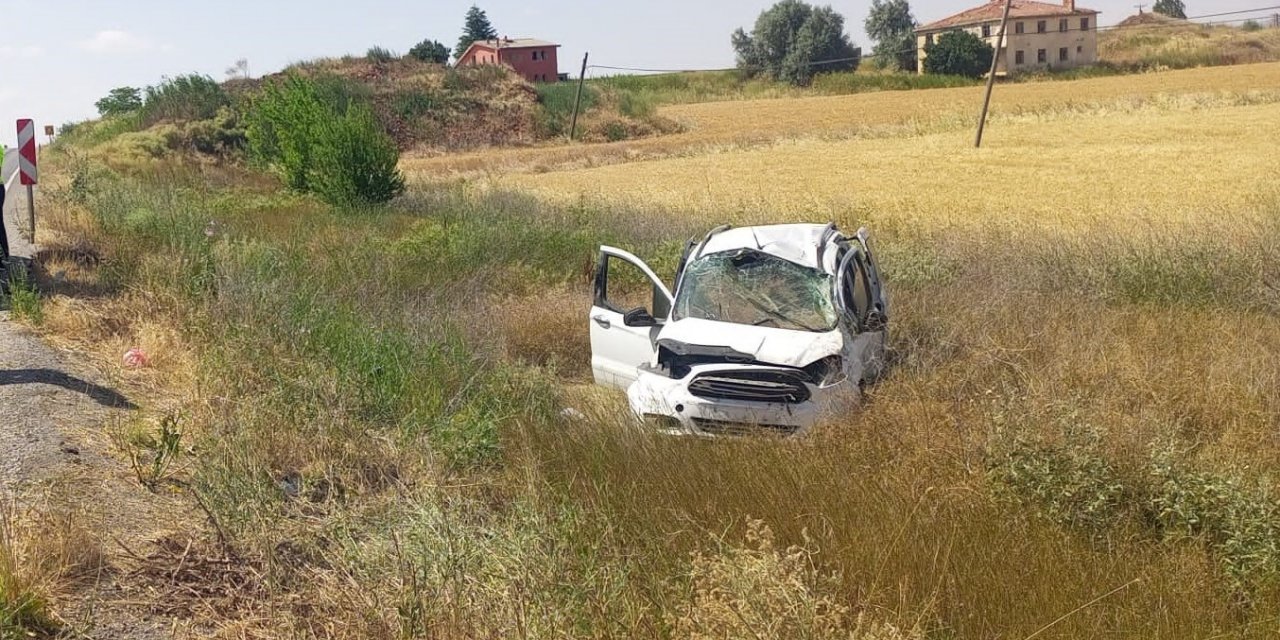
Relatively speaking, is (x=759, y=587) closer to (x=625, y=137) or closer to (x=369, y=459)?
(x=369, y=459)

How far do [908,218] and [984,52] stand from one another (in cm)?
7242

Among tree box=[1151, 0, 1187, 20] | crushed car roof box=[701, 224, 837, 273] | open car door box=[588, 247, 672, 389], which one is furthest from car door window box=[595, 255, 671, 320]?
tree box=[1151, 0, 1187, 20]

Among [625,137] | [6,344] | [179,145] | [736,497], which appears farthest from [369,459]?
[625,137]

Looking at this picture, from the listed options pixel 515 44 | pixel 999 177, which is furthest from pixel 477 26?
pixel 999 177

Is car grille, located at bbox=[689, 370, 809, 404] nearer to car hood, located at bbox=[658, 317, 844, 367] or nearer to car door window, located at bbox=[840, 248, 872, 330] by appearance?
car hood, located at bbox=[658, 317, 844, 367]

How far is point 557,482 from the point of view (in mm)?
6137

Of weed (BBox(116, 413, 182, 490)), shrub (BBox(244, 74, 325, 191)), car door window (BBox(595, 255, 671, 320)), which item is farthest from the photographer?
shrub (BBox(244, 74, 325, 191))

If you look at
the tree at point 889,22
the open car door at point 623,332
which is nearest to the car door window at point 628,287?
the open car door at point 623,332

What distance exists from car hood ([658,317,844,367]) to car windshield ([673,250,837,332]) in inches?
6.3

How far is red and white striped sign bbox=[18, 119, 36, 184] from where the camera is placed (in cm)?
1499

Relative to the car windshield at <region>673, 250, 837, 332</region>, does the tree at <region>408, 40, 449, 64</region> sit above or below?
above

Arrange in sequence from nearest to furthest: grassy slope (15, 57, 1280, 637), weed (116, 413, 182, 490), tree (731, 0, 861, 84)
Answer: grassy slope (15, 57, 1280, 637) < weed (116, 413, 182, 490) < tree (731, 0, 861, 84)

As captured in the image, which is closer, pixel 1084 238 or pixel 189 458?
pixel 189 458

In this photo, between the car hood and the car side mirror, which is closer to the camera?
the car hood
